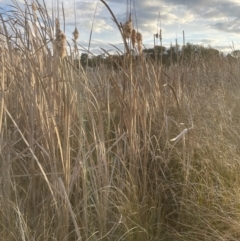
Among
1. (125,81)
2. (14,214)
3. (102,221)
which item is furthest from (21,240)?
(125,81)

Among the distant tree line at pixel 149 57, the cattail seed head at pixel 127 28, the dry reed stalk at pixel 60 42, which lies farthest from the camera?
the distant tree line at pixel 149 57

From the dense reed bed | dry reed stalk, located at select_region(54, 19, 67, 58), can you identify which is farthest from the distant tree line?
dry reed stalk, located at select_region(54, 19, 67, 58)

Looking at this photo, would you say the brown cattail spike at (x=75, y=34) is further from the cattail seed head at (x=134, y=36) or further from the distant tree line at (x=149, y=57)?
the cattail seed head at (x=134, y=36)

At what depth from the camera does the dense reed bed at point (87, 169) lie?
4.52 feet

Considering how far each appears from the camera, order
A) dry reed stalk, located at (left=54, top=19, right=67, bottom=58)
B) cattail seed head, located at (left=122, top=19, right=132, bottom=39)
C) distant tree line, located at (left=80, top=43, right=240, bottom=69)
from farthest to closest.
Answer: distant tree line, located at (left=80, top=43, right=240, bottom=69) < cattail seed head, located at (left=122, top=19, right=132, bottom=39) < dry reed stalk, located at (left=54, top=19, right=67, bottom=58)

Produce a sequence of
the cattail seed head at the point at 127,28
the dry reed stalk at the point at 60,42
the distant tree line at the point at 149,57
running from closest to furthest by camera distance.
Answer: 1. the dry reed stalk at the point at 60,42
2. the cattail seed head at the point at 127,28
3. the distant tree line at the point at 149,57

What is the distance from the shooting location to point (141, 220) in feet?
5.26

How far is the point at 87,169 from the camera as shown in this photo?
1.48 metres

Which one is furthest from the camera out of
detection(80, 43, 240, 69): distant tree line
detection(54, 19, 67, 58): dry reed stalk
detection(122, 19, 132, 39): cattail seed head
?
detection(80, 43, 240, 69): distant tree line

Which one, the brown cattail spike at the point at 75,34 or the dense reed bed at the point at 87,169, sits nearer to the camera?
the dense reed bed at the point at 87,169

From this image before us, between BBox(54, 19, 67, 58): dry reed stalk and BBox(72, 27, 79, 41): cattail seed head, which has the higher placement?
BBox(72, 27, 79, 41): cattail seed head

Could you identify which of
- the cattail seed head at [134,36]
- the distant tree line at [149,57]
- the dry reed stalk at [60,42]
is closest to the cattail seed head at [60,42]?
the dry reed stalk at [60,42]

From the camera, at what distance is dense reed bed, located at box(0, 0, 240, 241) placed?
138 centimetres

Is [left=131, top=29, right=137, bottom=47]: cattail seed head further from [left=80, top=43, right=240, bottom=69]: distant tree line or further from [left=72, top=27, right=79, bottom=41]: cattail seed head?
[left=72, top=27, right=79, bottom=41]: cattail seed head
